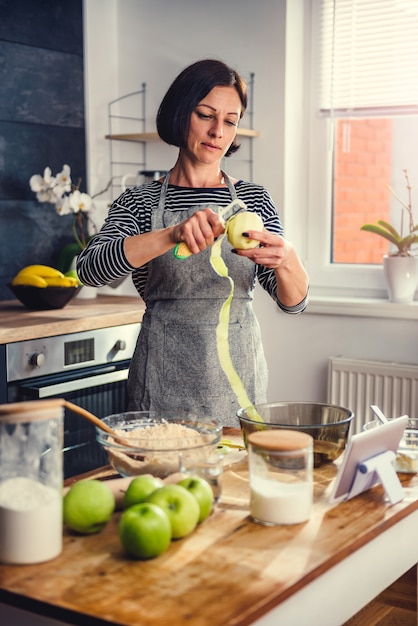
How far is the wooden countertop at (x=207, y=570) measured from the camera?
3.43 ft

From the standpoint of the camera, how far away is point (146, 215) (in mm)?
2197

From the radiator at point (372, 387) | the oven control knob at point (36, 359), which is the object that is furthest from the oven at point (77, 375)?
the radiator at point (372, 387)

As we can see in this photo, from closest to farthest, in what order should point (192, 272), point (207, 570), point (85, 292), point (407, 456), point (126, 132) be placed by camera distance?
point (207, 570), point (407, 456), point (192, 272), point (85, 292), point (126, 132)

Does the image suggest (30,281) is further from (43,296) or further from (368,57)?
(368,57)

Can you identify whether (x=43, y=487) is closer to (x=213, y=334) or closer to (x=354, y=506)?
(x=354, y=506)

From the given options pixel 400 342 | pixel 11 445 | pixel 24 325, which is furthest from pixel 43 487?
pixel 400 342


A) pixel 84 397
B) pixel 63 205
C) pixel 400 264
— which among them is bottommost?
pixel 84 397

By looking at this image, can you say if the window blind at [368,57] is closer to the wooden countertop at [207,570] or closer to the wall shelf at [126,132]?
the wall shelf at [126,132]

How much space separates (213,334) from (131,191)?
43cm

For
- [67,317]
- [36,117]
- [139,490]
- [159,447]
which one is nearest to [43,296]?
[67,317]

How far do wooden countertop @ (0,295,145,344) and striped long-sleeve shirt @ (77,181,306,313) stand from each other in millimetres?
626

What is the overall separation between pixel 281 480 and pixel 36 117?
8.18 feet

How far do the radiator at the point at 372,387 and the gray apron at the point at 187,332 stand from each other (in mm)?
1051

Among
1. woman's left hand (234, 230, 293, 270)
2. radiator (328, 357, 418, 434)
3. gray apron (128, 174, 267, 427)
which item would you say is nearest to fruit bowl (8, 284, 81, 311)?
gray apron (128, 174, 267, 427)
